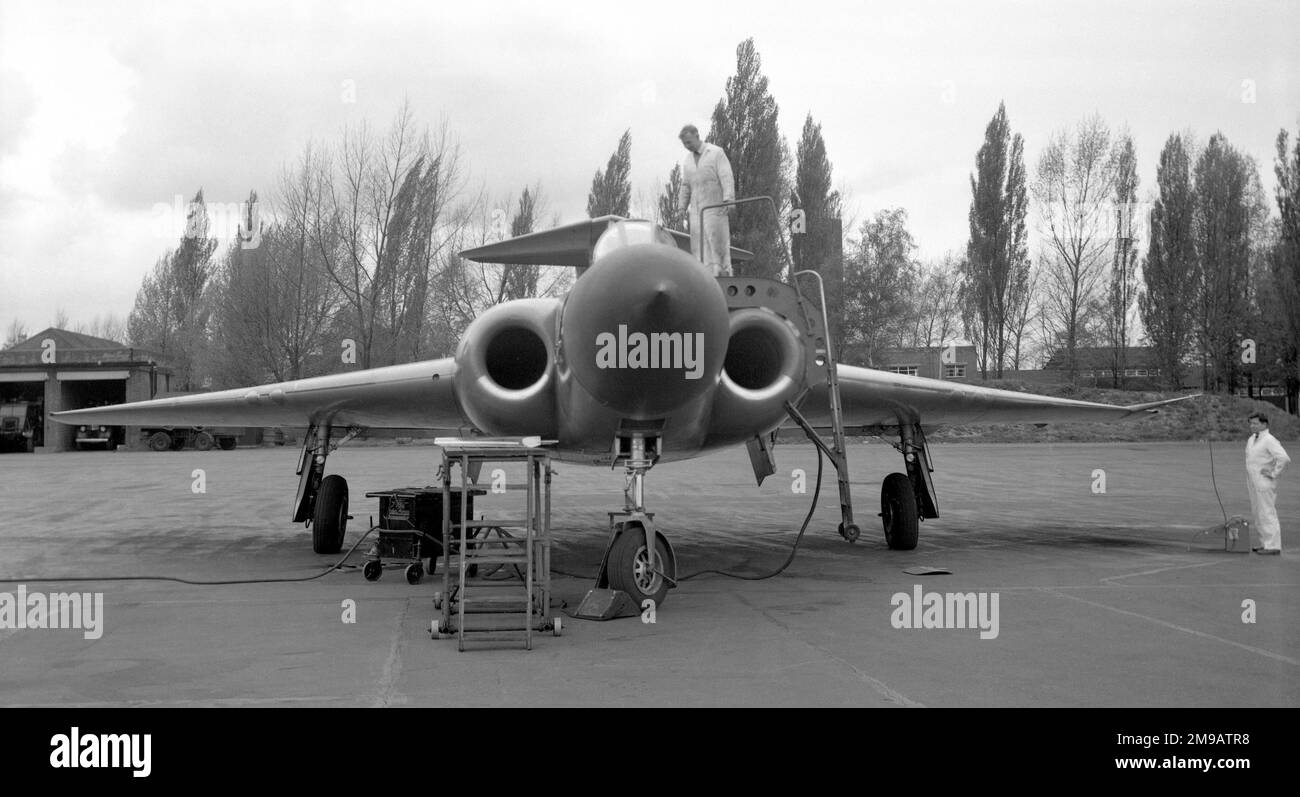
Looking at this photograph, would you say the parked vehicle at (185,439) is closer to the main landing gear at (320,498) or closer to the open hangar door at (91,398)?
the open hangar door at (91,398)

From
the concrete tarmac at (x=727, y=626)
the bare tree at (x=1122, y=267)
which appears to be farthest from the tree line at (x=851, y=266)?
the concrete tarmac at (x=727, y=626)

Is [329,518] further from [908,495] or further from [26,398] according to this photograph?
[26,398]

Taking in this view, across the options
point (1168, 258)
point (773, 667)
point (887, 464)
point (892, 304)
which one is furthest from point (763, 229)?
point (773, 667)

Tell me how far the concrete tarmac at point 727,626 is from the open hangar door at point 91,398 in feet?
118

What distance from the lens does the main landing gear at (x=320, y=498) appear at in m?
11.4

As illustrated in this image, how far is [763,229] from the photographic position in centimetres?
4638

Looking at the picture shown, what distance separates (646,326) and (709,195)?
3130 mm

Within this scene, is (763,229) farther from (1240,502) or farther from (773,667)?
(773,667)

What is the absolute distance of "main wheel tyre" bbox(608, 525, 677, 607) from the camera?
7199mm

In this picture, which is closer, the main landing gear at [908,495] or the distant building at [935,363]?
the main landing gear at [908,495]

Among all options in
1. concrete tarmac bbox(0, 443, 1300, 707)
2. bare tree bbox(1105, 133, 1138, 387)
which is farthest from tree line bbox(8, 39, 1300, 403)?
concrete tarmac bbox(0, 443, 1300, 707)

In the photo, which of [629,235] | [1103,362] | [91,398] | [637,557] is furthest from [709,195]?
[91,398]

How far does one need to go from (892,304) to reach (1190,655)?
1916 inches

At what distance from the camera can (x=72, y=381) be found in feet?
177
